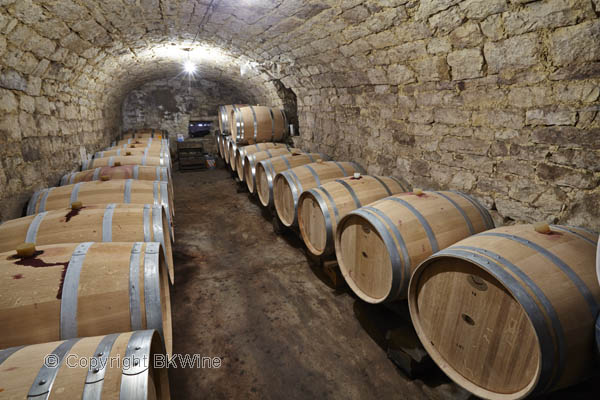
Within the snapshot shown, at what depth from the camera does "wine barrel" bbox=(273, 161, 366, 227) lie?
378 cm

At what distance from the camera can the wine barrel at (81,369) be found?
3.28 feet

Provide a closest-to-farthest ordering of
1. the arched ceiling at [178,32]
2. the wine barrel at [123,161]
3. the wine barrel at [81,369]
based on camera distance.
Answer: the wine barrel at [81,369] → the arched ceiling at [178,32] → the wine barrel at [123,161]

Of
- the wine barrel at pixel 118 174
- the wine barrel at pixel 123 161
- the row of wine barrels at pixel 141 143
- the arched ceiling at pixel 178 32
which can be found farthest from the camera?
the row of wine barrels at pixel 141 143

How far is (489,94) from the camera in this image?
8.55ft

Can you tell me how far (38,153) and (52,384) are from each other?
365 centimetres

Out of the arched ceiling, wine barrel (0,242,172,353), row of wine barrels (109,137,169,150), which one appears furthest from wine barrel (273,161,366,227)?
row of wine barrels (109,137,169,150)

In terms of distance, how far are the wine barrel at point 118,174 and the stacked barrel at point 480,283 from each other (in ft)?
7.98

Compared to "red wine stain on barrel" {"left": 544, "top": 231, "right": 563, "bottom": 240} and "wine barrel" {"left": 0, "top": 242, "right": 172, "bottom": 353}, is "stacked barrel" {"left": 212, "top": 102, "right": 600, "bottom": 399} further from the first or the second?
"wine barrel" {"left": 0, "top": 242, "right": 172, "bottom": 353}

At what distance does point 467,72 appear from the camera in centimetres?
271

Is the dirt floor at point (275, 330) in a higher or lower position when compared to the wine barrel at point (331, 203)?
lower

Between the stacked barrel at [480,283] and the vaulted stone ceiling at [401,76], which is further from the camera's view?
the vaulted stone ceiling at [401,76]

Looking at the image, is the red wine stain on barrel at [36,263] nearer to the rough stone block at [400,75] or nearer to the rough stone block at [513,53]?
the rough stone block at [513,53]

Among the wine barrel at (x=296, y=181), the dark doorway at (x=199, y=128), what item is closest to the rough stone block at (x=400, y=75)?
the wine barrel at (x=296, y=181)

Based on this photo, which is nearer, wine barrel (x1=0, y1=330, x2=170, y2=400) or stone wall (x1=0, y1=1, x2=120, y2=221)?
wine barrel (x1=0, y1=330, x2=170, y2=400)
